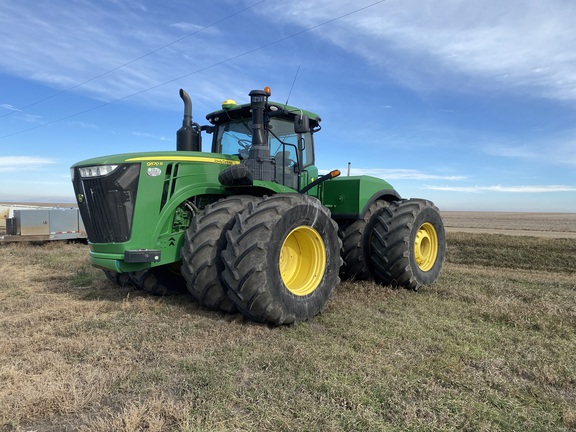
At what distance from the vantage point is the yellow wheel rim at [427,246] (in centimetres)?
731

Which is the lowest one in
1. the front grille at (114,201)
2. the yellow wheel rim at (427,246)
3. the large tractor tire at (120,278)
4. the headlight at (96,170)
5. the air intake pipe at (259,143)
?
the large tractor tire at (120,278)

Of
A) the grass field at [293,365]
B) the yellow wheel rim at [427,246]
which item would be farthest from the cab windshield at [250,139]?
the yellow wheel rim at [427,246]

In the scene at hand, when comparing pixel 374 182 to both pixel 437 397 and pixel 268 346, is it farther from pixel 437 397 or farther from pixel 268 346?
pixel 437 397

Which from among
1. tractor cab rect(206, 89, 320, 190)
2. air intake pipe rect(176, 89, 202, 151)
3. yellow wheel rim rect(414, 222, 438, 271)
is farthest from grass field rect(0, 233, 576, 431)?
air intake pipe rect(176, 89, 202, 151)

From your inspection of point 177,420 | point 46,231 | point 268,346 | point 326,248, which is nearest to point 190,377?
point 177,420

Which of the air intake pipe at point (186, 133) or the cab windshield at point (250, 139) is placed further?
the air intake pipe at point (186, 133)

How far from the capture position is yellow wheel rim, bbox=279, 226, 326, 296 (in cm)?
513

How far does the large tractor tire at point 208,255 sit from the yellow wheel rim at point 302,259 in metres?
0.78

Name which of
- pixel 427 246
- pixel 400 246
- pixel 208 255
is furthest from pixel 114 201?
pixel 427 246

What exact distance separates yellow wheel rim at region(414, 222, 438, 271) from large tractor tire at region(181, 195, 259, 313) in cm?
376

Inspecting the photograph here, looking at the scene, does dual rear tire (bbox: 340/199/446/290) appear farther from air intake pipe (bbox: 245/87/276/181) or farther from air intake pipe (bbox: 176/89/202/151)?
air intake pipe (bbox: 176/89/202/151)

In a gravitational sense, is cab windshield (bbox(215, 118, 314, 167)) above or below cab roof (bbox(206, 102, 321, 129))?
below

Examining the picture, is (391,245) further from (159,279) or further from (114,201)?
(114,201)

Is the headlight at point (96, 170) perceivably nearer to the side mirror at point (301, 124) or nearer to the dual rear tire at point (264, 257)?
the dual rear tire at point (264, 257)
